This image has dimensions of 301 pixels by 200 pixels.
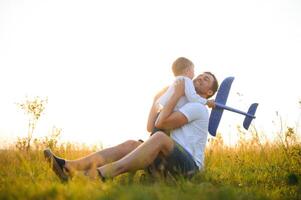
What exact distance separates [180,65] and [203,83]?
38 cm

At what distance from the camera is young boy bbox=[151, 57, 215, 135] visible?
4.59 m

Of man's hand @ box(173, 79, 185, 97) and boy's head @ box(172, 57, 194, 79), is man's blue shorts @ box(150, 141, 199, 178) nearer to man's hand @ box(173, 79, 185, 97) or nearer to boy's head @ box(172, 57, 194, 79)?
man's hand @ box(173, 79, 185, 97)

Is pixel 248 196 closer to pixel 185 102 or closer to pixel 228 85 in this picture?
pixel 185 102

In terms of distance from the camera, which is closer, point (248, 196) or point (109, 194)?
point (109, 194)

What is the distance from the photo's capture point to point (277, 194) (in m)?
3.83

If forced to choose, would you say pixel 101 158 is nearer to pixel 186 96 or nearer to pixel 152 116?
pixel 152 116

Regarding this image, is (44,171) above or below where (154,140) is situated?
below

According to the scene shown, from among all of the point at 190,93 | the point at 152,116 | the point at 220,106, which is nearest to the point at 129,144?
the point at 152,116

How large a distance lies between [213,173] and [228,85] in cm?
126

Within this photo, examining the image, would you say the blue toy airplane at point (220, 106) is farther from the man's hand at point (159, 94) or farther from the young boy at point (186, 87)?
the man's hand at point (159, 94)

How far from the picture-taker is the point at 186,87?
4602 mm

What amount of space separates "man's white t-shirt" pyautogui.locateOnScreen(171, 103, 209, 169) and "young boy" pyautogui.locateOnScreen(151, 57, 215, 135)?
5.0 inches

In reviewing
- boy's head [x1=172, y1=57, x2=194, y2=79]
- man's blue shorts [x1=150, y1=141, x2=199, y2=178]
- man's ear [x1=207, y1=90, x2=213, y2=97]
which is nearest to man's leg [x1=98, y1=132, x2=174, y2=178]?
man's blue shorts [x1=150, y1=141, x2=199, y2=178]

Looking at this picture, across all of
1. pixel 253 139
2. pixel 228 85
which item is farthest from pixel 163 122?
pixel 253 139
